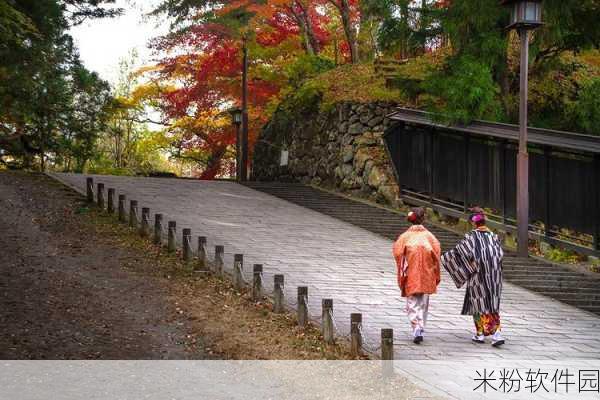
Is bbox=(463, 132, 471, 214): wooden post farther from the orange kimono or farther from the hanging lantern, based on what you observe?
the orange kimono

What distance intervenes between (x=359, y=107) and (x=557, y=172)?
8.78 m

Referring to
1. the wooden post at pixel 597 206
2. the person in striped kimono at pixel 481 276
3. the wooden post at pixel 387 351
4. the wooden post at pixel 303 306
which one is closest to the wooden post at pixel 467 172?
the wooden post at pixel 597 206

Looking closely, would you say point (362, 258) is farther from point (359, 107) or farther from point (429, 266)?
point (359, 107)

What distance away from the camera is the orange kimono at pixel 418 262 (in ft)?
25.7

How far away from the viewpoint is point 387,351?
6457 mm

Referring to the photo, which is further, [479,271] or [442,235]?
[442,235]

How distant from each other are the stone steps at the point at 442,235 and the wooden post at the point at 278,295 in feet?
16.8

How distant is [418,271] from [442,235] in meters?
8.24

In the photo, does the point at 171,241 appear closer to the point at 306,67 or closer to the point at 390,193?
the point at 390,193

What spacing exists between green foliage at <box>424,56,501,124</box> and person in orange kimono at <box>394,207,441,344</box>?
897cm

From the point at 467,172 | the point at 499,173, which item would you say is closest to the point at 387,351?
the point at 499,173

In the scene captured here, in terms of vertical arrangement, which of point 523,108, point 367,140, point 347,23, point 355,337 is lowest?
point 355,337

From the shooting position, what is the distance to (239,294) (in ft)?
32.3

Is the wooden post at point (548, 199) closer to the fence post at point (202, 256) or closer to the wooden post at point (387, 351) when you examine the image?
the fence post at point (202, 256)
